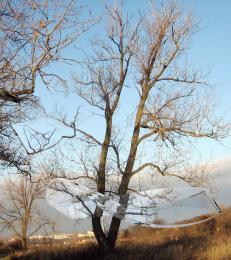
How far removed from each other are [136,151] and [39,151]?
6.97 metres

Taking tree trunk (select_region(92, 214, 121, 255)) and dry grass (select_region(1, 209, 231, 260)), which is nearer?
dry grass (select_region(1, 209, 231, 260))

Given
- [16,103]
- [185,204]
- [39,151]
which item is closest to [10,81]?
[16,103]

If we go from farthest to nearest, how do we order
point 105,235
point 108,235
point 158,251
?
point 105,235 → point 108,235 → point 158,251

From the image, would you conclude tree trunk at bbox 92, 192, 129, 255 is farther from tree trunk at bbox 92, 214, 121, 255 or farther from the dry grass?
the dry grass

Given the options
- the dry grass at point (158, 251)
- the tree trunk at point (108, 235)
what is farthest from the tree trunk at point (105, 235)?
the dry grass at point (158, 251)

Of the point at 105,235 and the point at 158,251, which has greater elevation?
the point at 105,235

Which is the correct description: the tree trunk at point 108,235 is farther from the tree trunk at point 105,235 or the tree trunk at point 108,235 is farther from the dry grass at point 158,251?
the dry grass at point 158,251

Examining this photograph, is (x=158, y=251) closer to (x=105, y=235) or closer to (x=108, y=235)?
(x=108, y=235)

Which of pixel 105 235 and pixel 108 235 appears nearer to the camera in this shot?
pixel 108 235

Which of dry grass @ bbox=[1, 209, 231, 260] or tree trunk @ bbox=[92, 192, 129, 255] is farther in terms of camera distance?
tree trunk @ bbox=[92, 192, 129, 255]

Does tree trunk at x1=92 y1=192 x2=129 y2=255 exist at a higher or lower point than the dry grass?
higher

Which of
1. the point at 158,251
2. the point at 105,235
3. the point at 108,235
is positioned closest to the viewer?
the point at 158,251

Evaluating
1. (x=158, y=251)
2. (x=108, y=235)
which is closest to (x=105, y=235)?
(x=108, y=235)

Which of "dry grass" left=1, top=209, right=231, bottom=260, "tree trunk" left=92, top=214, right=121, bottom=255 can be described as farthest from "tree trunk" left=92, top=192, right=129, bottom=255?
"dry grass" left=1, top=209, right=231, bottom=260
